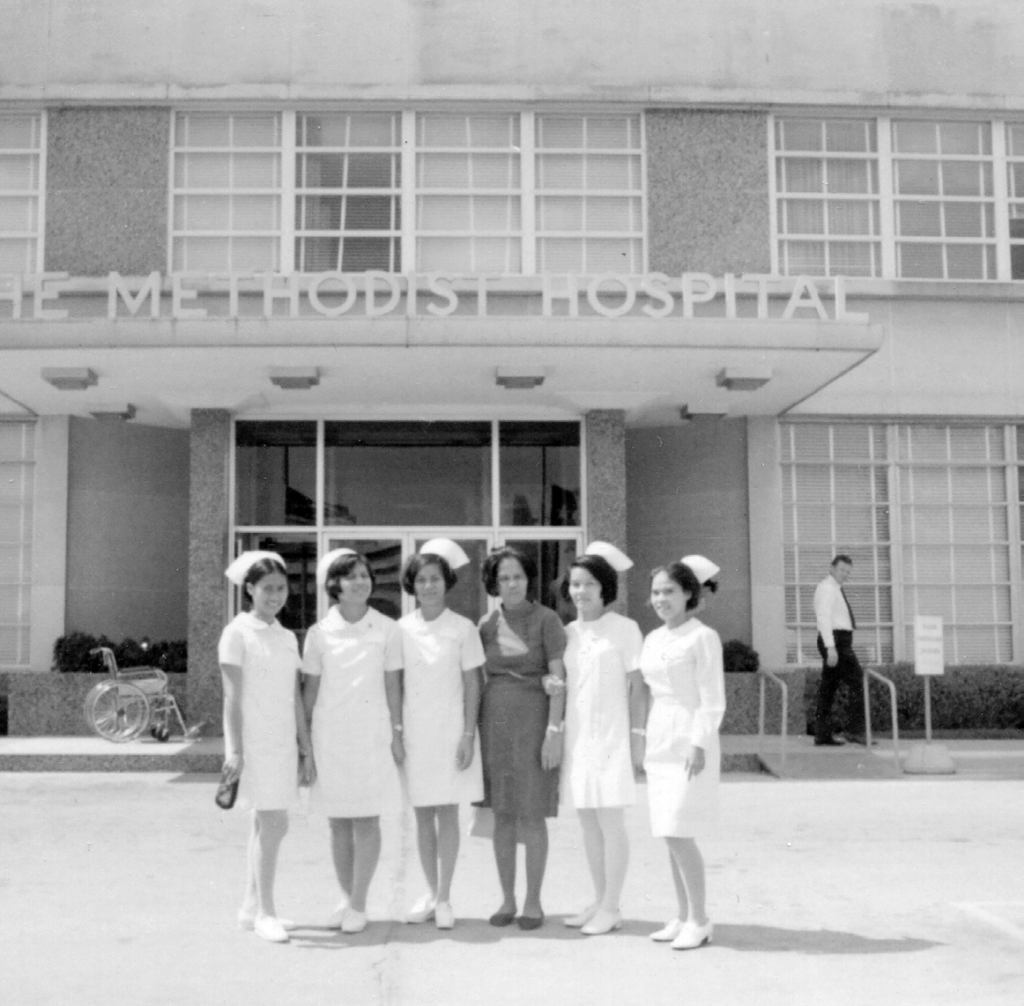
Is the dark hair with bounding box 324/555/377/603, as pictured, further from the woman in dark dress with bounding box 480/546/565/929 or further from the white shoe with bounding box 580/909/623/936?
the white shoe with bounding box 580/909/623/936

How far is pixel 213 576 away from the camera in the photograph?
14.6 meters

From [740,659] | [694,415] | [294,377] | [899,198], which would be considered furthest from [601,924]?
[899,198]

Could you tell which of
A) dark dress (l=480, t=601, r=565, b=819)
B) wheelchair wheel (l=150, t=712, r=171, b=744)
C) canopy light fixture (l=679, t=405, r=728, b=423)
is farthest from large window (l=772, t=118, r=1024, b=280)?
dark dress (l=480, t=601, r=565, b=819)

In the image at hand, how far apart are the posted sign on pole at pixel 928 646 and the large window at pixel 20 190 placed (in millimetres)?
10295

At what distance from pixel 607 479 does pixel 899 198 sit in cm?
513

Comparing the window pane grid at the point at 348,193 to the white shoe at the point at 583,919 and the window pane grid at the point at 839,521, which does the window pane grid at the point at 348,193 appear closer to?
the window pane grid at the point at 839,521

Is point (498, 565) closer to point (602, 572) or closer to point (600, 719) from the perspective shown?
point (602, 572)

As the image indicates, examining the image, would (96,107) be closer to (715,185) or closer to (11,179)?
(11,179)

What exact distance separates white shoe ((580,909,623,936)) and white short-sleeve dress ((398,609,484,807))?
2.47 ft

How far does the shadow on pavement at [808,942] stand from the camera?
20.7ft

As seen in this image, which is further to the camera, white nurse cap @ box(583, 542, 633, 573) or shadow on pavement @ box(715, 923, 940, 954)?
white nurse cap @ box(583, 542, 633, 573)

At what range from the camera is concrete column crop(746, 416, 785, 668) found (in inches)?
627

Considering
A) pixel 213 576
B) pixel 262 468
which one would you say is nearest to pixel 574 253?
pixel 262 468

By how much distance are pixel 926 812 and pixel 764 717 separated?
4647 millimetres
